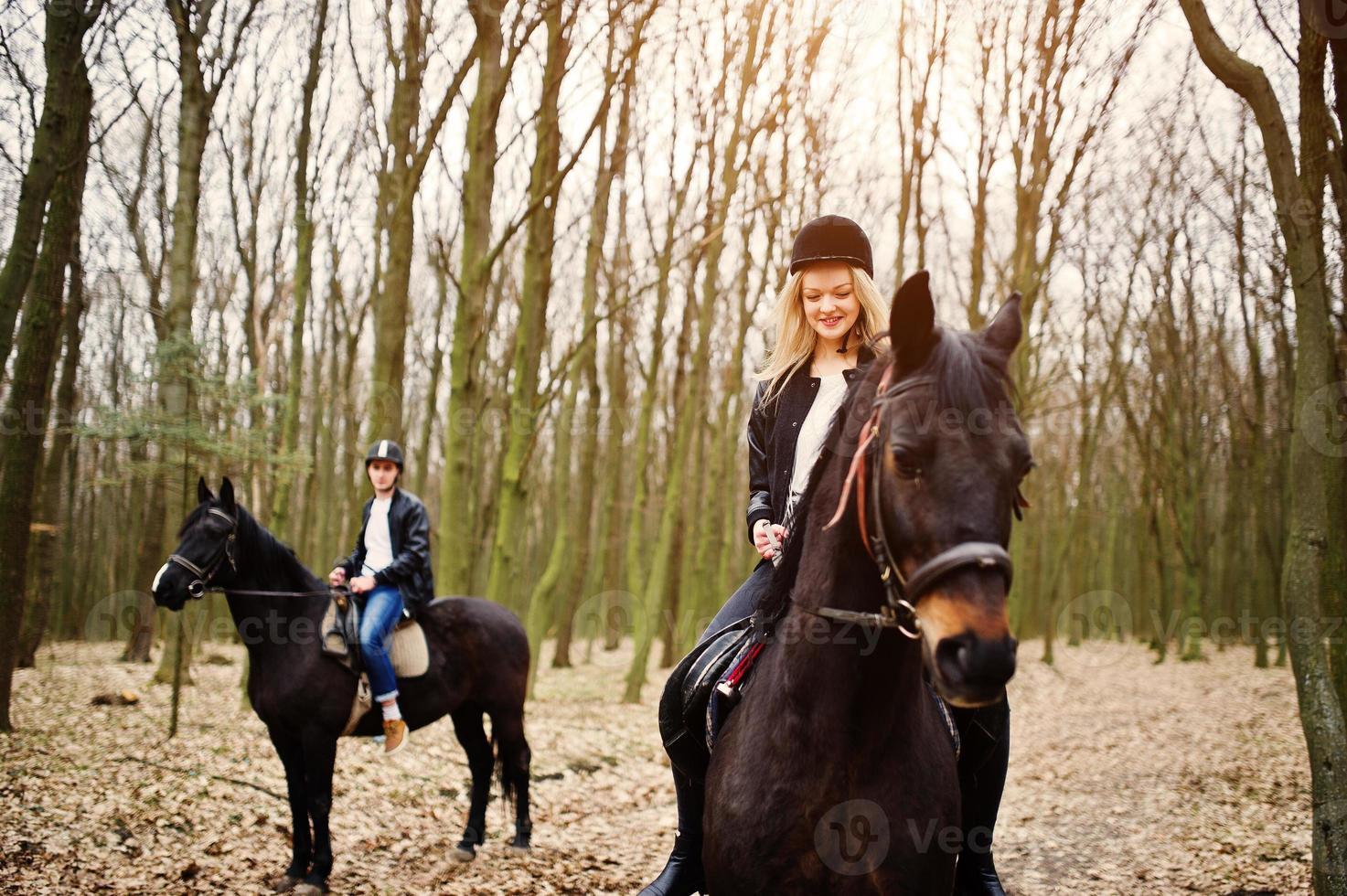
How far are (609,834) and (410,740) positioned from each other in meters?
4.15

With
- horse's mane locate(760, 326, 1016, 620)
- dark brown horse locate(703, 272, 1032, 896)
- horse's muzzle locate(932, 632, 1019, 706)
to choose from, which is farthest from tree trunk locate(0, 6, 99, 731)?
horse's muzzle locate(932, 632, 1019, 706)

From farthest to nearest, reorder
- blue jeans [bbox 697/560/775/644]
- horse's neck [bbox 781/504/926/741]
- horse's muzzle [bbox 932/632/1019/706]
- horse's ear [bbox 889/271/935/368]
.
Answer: blue jeans [bbox 697/560/775/644] < horse's neck [bbox 781/504/926/741] < horse's ear [bbox 889/271/935/368] < horse's muzzle [bbox 932/632/1019/706]

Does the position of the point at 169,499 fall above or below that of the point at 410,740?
above

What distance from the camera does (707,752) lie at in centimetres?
331

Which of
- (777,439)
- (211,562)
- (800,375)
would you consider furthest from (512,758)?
(800,375)

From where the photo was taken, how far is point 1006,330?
2373 mm

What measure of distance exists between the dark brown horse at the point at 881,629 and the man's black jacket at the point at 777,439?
505mm

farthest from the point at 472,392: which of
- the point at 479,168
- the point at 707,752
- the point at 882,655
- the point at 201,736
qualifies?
the point at 882,655

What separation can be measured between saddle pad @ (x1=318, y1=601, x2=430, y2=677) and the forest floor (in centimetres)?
153

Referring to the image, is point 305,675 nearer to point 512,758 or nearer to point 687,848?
point 512,758

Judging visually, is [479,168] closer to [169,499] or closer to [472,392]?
[472,392]

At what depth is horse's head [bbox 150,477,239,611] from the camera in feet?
19.7

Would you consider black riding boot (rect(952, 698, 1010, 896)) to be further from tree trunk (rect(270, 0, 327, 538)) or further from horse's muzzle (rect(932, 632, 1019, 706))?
tree trunk (rect(270, 0, 327, 538))

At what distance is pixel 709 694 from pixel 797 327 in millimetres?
1449
